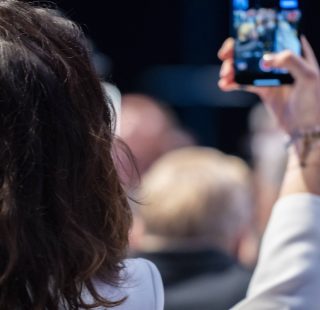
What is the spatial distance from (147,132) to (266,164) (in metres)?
1.49

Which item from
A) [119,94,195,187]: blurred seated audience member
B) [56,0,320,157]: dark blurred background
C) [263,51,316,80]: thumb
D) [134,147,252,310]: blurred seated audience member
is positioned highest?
[263,51,316,80]: thumb

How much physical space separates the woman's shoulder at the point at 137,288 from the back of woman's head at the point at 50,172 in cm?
2

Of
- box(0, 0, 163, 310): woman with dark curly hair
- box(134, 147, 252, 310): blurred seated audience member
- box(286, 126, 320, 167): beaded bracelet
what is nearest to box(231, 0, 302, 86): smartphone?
box(286, 126, 320, 167): beaded bracelet

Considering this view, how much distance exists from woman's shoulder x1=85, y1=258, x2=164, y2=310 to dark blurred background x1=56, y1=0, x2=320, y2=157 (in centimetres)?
718

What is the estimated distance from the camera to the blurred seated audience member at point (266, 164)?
5.09 meters

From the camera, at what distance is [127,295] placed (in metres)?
1.35

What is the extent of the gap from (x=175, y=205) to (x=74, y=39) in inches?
64.0

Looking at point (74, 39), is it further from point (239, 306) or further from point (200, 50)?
point (200, 50)

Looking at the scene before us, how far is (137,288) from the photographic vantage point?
1378 millimetres

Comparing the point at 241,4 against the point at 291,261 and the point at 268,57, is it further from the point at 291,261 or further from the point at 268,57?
the point at 291,261

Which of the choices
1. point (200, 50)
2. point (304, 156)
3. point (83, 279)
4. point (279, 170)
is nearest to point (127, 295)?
point (83, 279)

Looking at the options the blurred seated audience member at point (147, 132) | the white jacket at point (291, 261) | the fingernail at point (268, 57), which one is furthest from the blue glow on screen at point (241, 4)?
the blurred seated audience member at point (147, 132)

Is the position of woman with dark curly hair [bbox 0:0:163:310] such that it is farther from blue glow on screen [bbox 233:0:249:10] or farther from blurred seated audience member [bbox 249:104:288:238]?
blurred seated audience member [bbox 249:104:288:238]

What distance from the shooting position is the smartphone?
186 cm
